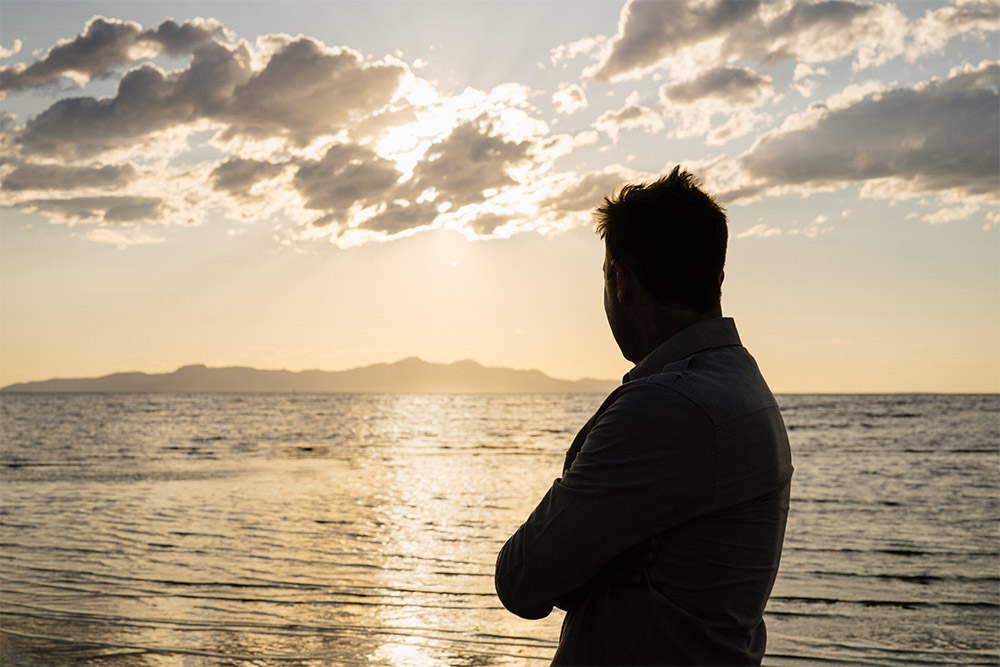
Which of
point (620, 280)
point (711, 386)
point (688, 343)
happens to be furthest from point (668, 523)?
point (620, 280)

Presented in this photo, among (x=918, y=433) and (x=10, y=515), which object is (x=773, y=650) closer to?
(x=10, y=515)

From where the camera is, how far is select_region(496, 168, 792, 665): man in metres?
1.64

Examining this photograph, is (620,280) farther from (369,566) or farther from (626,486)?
(369,566)

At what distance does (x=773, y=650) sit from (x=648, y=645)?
25.6 feet

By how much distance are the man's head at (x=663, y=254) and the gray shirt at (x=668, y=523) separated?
15 cm

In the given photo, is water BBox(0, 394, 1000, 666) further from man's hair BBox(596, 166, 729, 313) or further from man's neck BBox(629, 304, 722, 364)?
man's hair BBox(596, 166, 729, 313)

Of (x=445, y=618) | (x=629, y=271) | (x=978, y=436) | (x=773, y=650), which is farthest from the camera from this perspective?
(x=978, y=436)

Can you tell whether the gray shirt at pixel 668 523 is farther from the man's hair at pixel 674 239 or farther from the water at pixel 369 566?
the water at pixel 369 566

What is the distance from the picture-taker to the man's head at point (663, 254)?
1.85 metres

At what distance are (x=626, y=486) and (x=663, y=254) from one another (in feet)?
1.88

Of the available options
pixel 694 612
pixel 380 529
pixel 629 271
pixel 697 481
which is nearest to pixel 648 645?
pixel 694 612

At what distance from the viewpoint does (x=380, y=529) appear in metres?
16.3

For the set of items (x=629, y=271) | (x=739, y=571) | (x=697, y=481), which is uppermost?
(x=629, y=271)

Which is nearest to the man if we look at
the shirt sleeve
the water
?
the shirt sleeve
